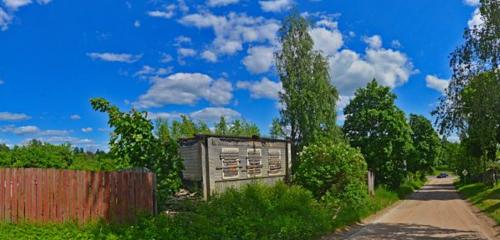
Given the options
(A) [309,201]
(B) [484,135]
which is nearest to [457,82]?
(B) [484,135]

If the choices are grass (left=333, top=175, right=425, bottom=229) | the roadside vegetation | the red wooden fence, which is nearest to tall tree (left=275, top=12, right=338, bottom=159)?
the roadside vegetation

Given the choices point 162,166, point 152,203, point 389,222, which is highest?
point 162,166

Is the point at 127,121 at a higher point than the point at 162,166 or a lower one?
higher

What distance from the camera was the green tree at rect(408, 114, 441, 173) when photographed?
193ft

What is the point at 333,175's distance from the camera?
24922 mm

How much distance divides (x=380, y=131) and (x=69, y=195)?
1269 inches

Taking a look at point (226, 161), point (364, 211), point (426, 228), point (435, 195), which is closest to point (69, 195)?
point (226, 161)

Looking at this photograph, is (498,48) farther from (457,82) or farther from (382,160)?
Result: (382,160)

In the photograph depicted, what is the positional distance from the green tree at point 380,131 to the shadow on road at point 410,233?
21.0 metres

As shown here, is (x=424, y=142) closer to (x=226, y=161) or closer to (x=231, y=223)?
(x=226, y=161)

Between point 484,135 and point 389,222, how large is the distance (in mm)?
6517

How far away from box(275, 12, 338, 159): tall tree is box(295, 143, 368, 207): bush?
7.89m

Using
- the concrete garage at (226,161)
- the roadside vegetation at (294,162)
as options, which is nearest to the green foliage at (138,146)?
the roadside vegetation at (294,162)

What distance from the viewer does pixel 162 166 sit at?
52.1ft
